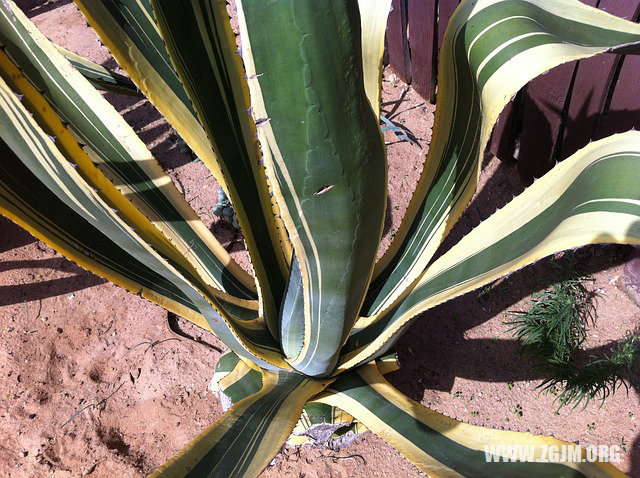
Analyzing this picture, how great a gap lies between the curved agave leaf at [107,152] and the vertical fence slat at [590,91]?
1.02 meters

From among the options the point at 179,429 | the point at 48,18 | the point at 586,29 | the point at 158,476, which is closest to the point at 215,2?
the point at 586,29

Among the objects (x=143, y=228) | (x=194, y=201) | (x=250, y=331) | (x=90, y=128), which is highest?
(x=194, y=201)

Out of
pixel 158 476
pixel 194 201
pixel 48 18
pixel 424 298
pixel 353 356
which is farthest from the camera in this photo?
pixel 48 18

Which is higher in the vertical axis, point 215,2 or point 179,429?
point 215,2

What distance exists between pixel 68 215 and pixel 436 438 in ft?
2.28

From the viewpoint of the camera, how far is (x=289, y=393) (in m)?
1.02

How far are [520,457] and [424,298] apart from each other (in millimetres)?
289

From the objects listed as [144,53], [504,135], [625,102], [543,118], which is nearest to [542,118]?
[543,118]

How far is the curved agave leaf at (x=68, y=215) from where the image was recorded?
0.65m

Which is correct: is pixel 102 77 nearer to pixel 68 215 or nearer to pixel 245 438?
pixel 68 215

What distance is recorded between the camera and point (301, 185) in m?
0.58

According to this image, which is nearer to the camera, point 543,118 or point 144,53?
point 144,53

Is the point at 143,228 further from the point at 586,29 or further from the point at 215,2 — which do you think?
the point at 586,29

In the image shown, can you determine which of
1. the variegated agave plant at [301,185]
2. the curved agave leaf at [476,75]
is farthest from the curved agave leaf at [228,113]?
the curved agave leaf at [476,75]
